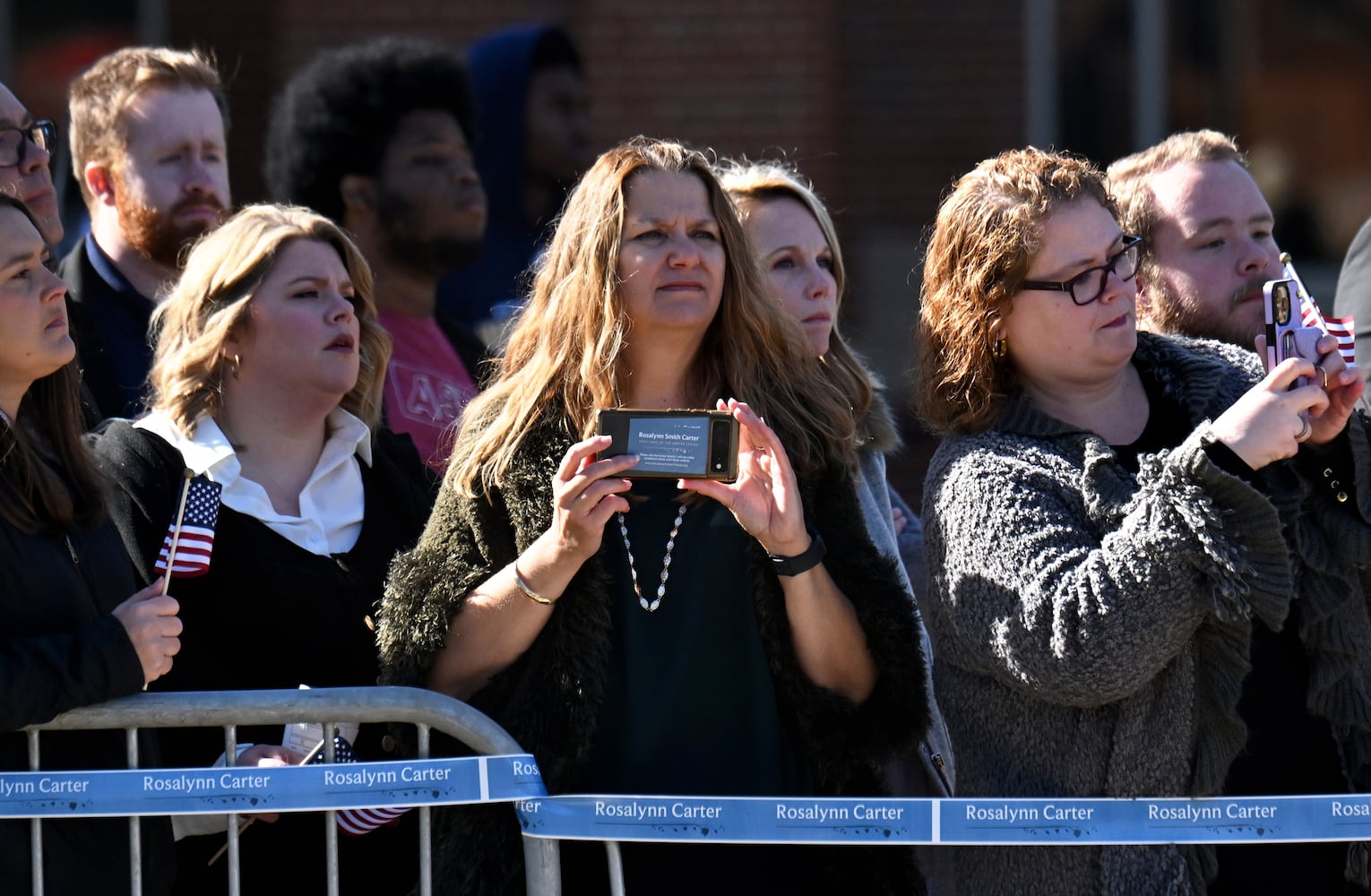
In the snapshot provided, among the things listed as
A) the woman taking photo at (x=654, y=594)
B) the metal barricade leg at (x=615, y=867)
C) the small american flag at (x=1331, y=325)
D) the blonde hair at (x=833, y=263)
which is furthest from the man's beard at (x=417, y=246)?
the small american flag at (x=1331, y=325)

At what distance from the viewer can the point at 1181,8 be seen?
27.4ft

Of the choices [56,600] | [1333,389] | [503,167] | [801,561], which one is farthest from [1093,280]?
[503,167]

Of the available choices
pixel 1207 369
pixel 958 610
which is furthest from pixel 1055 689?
pixel 1207 369

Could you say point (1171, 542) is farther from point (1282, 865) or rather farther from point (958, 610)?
Answer: point (1282, 865)

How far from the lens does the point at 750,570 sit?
9.52ft

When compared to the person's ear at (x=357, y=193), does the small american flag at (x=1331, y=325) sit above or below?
below

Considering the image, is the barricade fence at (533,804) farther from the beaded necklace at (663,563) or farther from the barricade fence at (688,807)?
the beaded necklace at (663,563)

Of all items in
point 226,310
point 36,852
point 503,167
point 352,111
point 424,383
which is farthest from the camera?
point 503,167

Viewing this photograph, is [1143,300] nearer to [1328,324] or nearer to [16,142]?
[1328,324]

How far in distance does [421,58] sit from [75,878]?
136 inches

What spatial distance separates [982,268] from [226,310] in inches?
65.1

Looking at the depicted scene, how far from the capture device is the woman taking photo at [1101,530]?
2.68 metres

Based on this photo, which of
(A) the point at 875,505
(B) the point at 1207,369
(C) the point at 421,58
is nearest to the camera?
(B) the point at 1207,369

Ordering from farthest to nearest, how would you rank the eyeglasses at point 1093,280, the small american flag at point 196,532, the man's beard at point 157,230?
the man's beard at point 157,230 < the small american flag at point 196,532 < the eyeglasses at point 1093,280
